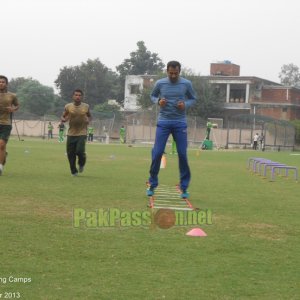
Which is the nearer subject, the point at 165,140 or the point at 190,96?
the point at 165,140

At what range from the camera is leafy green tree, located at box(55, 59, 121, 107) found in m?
101

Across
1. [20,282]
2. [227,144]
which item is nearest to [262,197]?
[20,282]

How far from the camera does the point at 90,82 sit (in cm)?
10244

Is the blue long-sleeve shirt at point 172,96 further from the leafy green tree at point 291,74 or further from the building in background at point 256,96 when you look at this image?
the leafy green tree at point 291,74

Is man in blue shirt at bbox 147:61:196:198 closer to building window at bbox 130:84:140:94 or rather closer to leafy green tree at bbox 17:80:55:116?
building window at bbox 130:84:140:94

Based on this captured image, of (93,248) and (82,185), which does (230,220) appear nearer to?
(93,248)

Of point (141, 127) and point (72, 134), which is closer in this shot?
point (72, 134)

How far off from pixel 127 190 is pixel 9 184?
6.96ft

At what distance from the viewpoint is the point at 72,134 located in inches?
531

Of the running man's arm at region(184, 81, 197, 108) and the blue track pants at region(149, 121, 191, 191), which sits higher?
the running man's arm at region(184, 81, 197, 108)

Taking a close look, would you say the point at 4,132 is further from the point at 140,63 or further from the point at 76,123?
the point at 140,63

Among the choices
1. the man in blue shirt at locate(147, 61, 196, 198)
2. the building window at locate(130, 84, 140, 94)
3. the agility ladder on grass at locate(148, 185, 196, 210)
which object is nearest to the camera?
the agility ladder on grass at locate(148, 185, 196, 210)

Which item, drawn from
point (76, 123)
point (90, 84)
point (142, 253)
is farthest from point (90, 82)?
point (142, 253)

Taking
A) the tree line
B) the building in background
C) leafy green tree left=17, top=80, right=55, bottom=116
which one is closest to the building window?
the tree line
